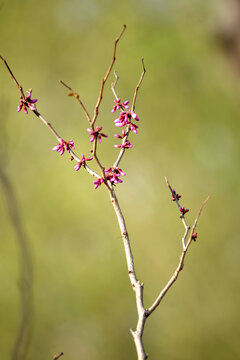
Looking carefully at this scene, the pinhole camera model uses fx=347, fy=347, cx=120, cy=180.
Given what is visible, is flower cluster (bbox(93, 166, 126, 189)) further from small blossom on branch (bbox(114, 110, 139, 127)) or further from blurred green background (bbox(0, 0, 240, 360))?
blurred green background (bbox(0, 0, 240, 360))

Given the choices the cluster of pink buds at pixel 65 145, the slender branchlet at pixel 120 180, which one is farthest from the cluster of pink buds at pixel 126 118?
the cluster of pink buds at pixel 65 145

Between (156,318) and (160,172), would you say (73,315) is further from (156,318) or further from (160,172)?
(160,172)

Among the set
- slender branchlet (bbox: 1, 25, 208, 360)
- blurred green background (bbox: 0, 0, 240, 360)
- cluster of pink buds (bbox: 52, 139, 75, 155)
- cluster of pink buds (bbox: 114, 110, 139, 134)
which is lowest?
slender branchlet (bbox: 1, 25, 208, 360)

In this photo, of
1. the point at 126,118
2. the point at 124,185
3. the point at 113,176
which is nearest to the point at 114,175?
the point at 113,176

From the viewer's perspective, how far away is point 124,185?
3.24 meters

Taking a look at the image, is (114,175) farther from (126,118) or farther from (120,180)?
(126,118)

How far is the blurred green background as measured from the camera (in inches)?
110

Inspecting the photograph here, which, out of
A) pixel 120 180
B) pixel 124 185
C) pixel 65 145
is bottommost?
pixel 120 180

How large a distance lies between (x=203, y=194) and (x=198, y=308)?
0.99 m

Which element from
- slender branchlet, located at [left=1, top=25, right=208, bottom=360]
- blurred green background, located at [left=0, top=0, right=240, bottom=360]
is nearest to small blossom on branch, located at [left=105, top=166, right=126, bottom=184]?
slender branchlet, located at [left=1, top=25, right=208, bottom=360]

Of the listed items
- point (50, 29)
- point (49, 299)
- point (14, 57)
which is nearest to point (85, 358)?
point (49, 299)

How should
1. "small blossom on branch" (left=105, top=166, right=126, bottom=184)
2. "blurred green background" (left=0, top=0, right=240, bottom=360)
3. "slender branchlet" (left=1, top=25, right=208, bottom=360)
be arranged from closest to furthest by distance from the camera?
"slender branchlet" (left=1, top=25, right=208, bottom=360) → "small blossom on branch" (left=105, top=166, right=126, bottom=184) → "blurred green background" (left=0, top=0, right=240, bottom=360)

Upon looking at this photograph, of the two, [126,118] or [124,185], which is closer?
[126,118]

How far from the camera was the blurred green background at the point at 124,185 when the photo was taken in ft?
9.13
